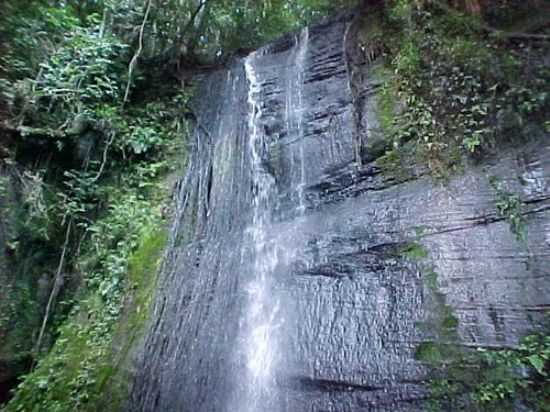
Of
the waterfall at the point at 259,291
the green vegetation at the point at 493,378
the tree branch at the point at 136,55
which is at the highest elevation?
the tree branch at the point at 136,55

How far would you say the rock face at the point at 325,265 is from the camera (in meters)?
3.73

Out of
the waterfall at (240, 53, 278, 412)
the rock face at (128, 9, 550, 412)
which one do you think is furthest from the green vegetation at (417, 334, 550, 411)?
the waterfall at (240, 53, 278, 412)

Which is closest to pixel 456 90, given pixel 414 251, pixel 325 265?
pixel 414 251

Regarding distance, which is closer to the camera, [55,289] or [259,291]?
[259,291]

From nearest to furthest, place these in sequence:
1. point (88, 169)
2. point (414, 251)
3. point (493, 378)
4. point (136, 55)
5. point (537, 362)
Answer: point (537, 362), point (493, 378), point (414, 251), point (88, 169), point (136, 55)

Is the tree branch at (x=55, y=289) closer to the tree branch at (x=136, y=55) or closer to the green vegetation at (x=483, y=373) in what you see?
the tree branch at (x=136, y=55)

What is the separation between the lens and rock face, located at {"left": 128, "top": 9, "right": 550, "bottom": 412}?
373cm

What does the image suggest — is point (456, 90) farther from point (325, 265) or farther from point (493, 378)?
point (493, 378)

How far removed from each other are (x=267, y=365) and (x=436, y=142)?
101 inches

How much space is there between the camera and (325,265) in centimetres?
466

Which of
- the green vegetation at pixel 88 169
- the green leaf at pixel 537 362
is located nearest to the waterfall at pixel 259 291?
the green vegetation at pixel 88 169

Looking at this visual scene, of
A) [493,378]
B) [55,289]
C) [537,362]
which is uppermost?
[55,289]

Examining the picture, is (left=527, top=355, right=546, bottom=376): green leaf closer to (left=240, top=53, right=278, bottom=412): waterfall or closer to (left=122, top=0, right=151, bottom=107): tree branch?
(left=240, top=53, right=278, bottom=412): waterfall

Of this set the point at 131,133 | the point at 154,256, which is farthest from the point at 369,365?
the point at 131,133
